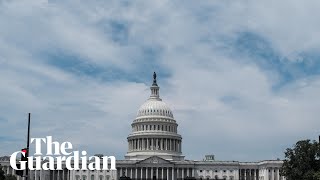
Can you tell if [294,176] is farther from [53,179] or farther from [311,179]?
[53,179]

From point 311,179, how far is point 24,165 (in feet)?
206

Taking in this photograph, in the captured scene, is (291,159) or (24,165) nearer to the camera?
(24,165)

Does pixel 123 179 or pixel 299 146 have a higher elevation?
pixel 299 146

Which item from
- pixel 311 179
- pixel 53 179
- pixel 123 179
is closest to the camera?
pixel 123 179

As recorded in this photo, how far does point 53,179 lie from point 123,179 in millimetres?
149319

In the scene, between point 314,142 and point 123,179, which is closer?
point 123,179

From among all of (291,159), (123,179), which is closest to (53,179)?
(291,159)

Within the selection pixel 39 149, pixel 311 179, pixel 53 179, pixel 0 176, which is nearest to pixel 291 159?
pixel 311 179

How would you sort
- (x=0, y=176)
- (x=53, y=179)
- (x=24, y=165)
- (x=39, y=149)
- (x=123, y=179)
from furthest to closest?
(x=53, y=179)
(x=0, y=176)
(x=123, y=179)
(x=39, y=149)
(x=24, y=165)

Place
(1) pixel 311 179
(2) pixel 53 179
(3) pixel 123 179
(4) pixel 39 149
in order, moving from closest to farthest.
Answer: (4) pixel 39 149 → (3) pixel 123 179 → (1) pixel 311 179 → (2) pixel 53 179

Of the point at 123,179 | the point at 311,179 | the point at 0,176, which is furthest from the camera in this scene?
the point at 0,176

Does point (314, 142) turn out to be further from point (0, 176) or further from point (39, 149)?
point (39, 149)

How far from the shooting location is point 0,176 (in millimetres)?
104312

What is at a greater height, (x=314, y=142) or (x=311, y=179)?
(x=314, y=142)
